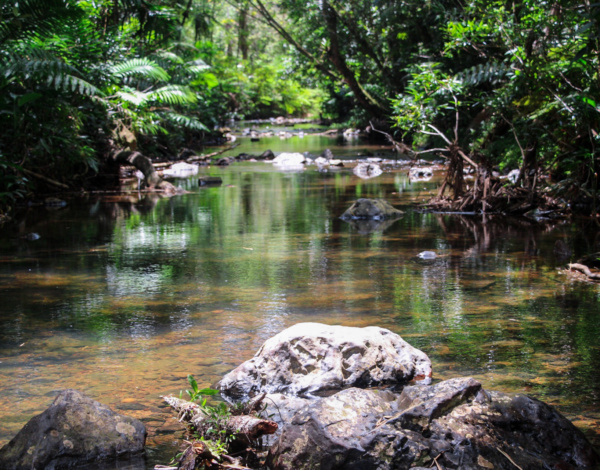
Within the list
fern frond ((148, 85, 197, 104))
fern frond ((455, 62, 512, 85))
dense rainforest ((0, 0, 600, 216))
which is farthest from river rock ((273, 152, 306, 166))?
fern frond ((455, 62, 512, 85))

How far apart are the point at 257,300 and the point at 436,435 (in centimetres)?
280

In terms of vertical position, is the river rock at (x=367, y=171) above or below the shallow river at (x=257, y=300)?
above

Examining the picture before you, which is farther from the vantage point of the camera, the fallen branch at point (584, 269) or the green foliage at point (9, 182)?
the green foliage at point (9, 182)

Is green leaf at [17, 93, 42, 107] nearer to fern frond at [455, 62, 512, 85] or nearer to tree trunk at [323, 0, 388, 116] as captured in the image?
fern frond at [455, 62, 512, 85]

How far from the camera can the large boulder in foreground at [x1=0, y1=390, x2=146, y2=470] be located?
2717 mm

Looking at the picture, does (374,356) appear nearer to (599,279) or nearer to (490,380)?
(490,380)

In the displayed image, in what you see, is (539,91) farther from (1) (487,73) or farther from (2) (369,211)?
(1) (487,73)

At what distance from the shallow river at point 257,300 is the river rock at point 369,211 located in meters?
0.44

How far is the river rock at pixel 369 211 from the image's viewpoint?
31.6ft

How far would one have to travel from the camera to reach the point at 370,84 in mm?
24375

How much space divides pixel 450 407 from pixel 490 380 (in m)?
0.86

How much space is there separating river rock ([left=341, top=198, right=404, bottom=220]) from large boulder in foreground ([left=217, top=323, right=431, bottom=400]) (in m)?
6.00

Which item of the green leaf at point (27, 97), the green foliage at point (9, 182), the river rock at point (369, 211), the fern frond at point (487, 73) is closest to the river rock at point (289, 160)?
the fern frond at point (487, 73)

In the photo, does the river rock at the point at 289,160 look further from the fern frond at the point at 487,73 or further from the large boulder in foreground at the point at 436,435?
the large boulder in foreground at the point at 436,435
